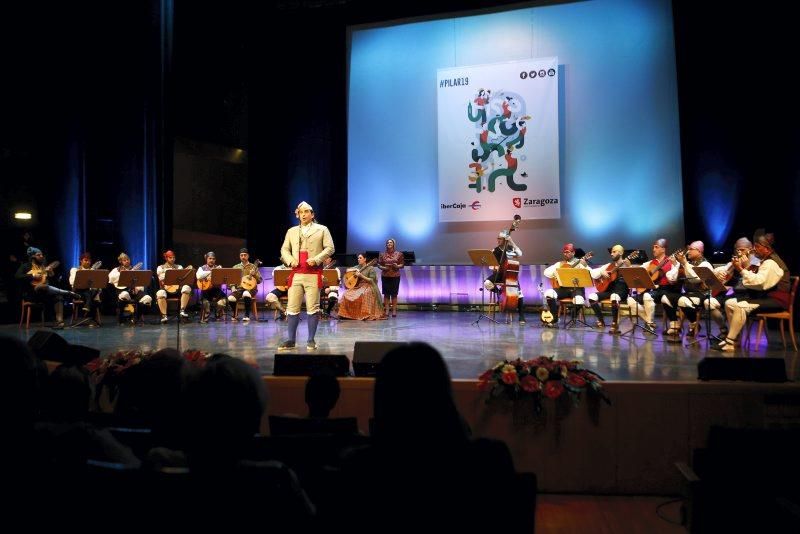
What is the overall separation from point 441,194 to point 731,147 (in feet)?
16.2

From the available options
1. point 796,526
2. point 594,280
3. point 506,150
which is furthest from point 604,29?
point 796,526

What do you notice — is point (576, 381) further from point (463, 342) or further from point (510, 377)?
point (463, 342)

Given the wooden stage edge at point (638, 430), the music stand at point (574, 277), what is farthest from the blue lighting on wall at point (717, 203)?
the wooden stage edge at point (638, 430)

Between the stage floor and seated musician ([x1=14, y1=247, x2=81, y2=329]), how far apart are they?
1.63ft

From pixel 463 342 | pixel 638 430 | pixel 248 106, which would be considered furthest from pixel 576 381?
pixel 248 106

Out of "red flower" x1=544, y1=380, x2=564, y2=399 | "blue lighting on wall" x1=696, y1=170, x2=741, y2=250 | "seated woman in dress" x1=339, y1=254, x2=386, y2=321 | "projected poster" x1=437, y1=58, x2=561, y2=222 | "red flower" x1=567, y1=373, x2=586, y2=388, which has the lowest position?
"red flower" x1=544, y1=380, x2=564, y2=399

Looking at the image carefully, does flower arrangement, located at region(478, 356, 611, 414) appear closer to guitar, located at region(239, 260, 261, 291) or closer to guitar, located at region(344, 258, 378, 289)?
guitar, located at region(344, 258, 378, 289)

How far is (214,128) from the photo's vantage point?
12969mm

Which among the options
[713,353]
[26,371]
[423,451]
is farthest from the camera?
[713,353]

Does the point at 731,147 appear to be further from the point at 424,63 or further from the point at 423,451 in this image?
the point at 423,451

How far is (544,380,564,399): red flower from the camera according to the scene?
119 inches

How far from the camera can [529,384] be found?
10.1 feet

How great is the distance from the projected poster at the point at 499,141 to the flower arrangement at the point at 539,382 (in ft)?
26.7

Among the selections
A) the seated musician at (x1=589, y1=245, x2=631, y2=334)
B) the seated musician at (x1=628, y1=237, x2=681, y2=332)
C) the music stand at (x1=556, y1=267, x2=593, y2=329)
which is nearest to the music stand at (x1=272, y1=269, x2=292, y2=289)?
the music stand at (x1=556, y1=267, x2=593, y2=329)
